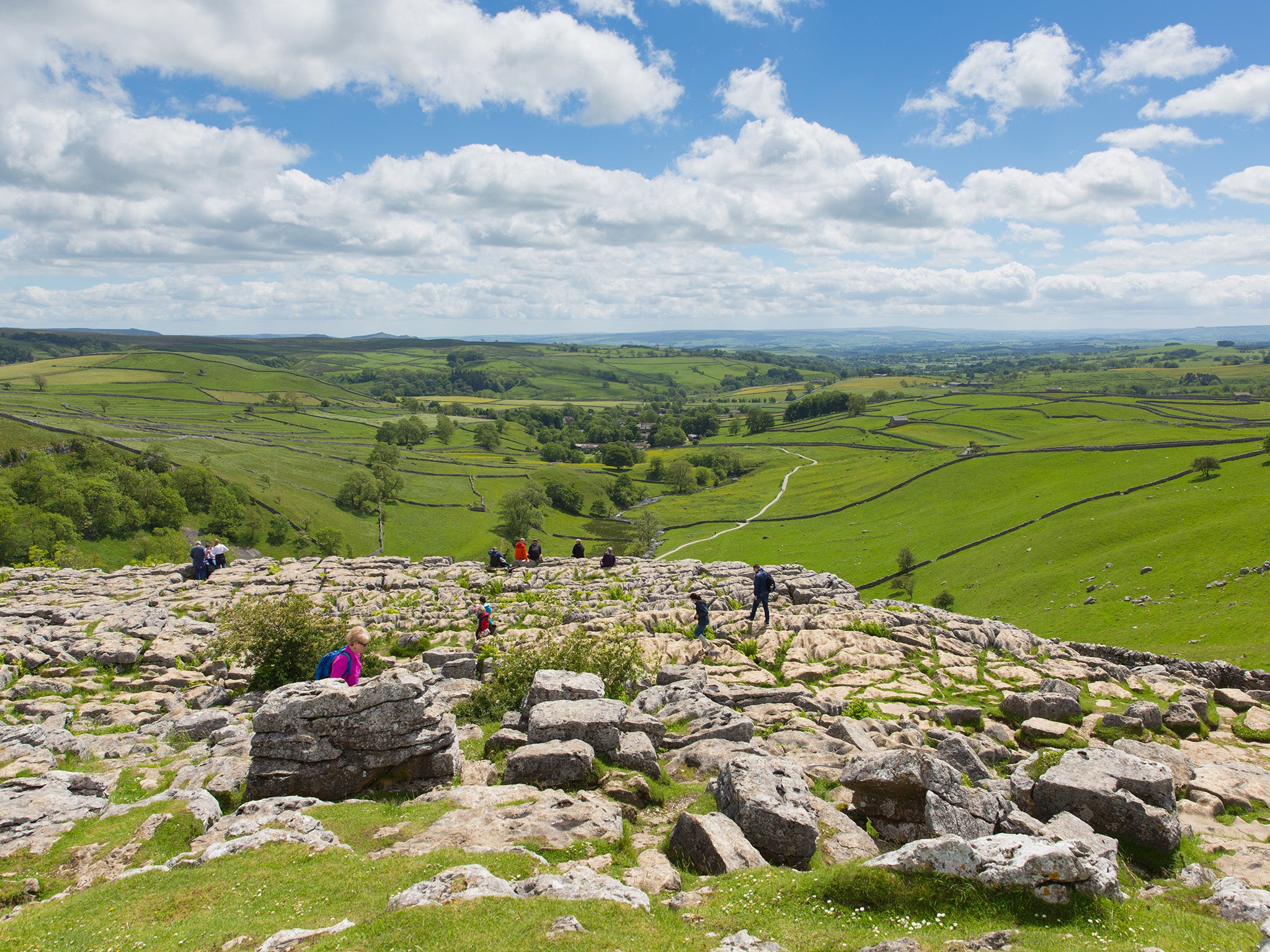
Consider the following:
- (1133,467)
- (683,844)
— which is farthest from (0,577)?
(1133,467)

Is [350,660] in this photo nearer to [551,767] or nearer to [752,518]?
[551,767]

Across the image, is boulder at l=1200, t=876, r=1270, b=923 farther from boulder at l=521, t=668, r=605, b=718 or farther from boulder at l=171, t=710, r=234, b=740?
boulder at l=171, t=710, r=234, b=740

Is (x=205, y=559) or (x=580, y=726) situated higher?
(x=580, y=726)

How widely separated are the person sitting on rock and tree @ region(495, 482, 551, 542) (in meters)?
107

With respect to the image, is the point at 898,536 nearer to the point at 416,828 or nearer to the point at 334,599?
the point at 334,599

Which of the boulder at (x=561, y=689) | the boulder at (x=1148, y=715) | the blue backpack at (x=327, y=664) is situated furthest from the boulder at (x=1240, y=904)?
the blue backpack at (x=327, y=664)

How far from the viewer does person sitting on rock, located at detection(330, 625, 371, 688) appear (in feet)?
A: 55.0

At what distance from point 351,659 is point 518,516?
112 meters

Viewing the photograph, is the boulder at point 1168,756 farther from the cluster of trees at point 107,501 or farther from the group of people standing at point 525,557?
the cluster of trees at point 107,501

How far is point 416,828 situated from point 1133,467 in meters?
106

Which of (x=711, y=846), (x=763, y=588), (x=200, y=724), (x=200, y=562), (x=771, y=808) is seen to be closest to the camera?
(x=711, y=846)

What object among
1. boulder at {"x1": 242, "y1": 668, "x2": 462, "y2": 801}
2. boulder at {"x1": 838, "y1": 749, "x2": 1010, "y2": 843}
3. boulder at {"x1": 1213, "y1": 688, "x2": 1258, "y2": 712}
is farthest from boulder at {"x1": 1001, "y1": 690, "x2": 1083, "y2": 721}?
boulder at {"x1": 242, "y1": 668, "x2": 462, "y2": 801}

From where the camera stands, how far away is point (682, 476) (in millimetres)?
169875

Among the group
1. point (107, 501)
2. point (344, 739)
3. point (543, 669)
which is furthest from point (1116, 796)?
point (107, 501)
